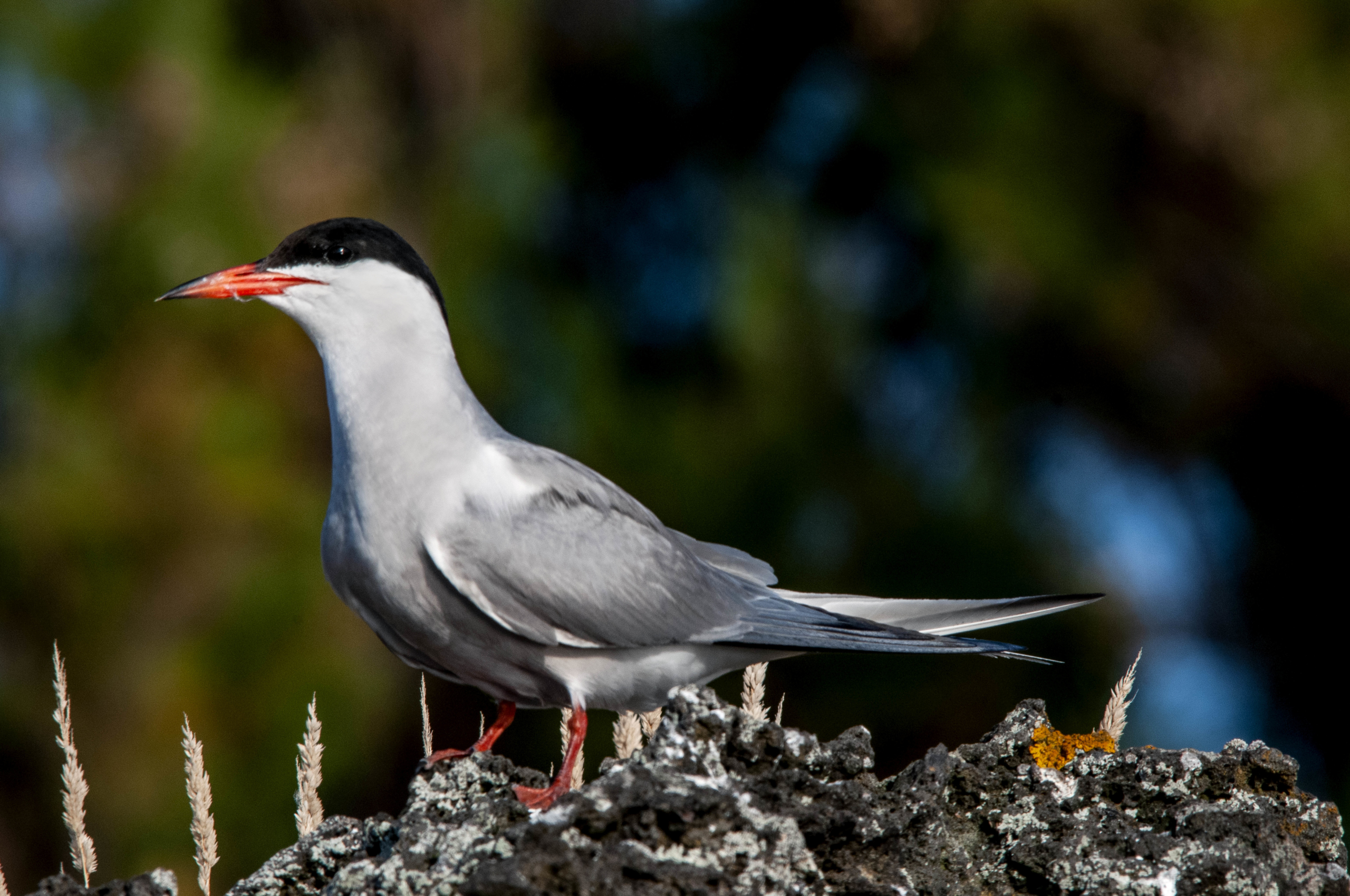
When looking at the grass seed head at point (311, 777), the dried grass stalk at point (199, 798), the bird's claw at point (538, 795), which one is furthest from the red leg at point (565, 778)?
the dried grass stalk at point (199, 798)

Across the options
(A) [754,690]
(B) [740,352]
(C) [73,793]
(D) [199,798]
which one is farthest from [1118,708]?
(B) [740,352]

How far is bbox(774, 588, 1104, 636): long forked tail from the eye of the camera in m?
2.90

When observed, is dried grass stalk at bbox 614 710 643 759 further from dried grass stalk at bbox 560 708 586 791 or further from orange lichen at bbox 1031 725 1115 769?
orange lichen at bbox 1031 725 1115 769

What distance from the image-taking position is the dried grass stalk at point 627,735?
3.02 meters

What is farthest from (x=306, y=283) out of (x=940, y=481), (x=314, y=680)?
(x=940, y=481)

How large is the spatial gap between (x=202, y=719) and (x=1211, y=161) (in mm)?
5275

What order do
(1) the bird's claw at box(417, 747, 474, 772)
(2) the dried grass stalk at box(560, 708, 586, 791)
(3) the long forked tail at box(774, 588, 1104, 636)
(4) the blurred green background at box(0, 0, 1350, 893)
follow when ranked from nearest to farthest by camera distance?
(1) the bird's claw at box(417, 747, 474, 772), (2) the dried grass stalk at box(560, 708, 586, 791), (3) the long forked tail at box(774, 588, 1104, 636), (4) the blurred green background at box(0, 0, 1350, 893)

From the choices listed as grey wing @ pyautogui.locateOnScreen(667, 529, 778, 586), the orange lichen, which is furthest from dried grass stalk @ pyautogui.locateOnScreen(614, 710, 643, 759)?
the orange lichen

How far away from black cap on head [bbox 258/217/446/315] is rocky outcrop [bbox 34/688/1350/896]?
1.26 m

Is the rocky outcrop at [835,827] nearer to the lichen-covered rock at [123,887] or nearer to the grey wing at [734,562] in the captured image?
the lichen-covered rock at [123,887]

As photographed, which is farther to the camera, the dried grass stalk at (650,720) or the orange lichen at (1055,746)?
the dried grass stalk at (650,720)

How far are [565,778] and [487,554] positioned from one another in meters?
0.50

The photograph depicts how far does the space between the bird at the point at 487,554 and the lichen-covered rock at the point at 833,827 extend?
0.46 metres

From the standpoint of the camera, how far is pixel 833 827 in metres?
1.88
